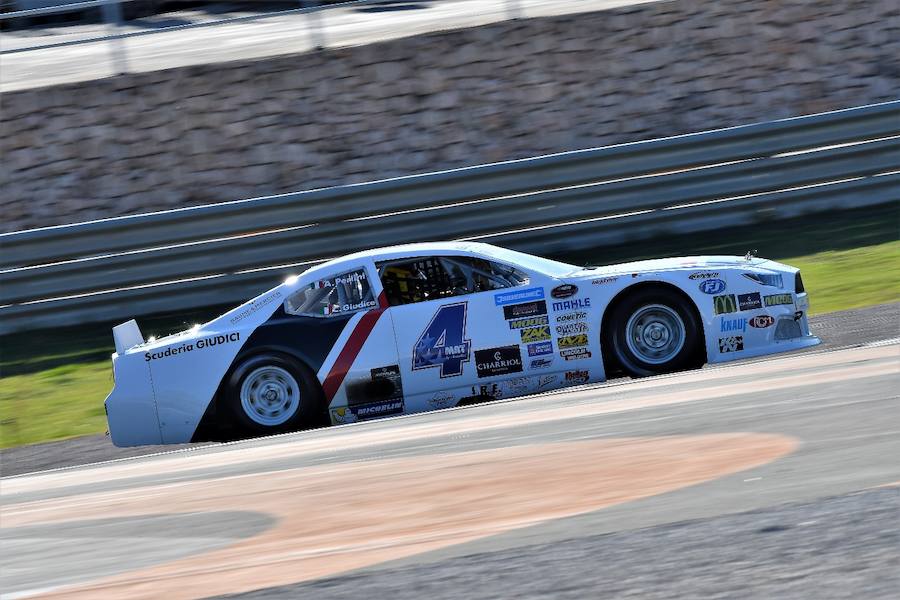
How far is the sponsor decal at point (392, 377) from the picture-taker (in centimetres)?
706

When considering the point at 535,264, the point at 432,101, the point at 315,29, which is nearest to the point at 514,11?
the point at 432,101

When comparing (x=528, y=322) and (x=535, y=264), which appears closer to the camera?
(x=528, y=322)

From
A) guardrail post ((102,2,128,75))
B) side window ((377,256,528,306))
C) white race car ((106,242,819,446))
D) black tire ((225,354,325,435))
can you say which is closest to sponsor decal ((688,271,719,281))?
white race car ((106,242,819,446))

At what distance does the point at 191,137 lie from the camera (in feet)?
39.6

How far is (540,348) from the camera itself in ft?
23.3

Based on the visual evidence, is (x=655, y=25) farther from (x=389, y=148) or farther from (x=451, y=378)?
(x=451, y=378)

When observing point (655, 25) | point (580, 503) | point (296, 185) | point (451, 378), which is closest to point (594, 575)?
point (580, 503)

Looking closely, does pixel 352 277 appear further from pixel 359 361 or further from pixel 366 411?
pixel 366 411

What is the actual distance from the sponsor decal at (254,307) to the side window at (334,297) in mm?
92

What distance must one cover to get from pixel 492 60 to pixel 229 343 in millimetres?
6072

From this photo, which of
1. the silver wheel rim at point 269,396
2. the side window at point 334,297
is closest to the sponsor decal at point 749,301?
the side window at point 334,297

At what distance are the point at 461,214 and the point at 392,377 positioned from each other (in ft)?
12.0

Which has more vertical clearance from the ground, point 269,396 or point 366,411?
point 269,396

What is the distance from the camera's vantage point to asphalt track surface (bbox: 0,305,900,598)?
239 cm
